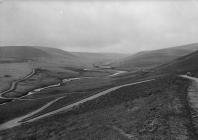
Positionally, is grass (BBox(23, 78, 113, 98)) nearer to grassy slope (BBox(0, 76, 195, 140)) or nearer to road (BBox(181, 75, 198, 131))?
grassy slope (BBox(0, 76, 195, 140))

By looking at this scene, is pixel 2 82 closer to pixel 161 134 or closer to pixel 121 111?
pixel 121 111

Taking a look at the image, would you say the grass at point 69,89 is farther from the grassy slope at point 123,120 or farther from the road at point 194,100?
the road at point 194,100

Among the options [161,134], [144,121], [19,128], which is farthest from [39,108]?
[161,134]

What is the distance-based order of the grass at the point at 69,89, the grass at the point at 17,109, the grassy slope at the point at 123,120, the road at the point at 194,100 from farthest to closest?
the grass at the point at 69,89, the grass at the point at 17,109, the grassy slope at the point at 123,120, the road at the point at 194,100

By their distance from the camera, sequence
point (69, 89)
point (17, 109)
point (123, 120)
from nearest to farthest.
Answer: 1. point (123, 120)
2. point (17, 109)
3. point (69, 89)

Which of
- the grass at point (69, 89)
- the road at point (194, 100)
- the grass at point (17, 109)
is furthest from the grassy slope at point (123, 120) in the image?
the grass at point (69, 89)

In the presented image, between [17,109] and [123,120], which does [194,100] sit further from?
[17,109]

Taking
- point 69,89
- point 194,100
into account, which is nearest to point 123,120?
point 194,100

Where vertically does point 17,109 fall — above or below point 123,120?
below

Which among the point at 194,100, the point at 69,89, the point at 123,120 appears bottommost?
the point at 69,89
